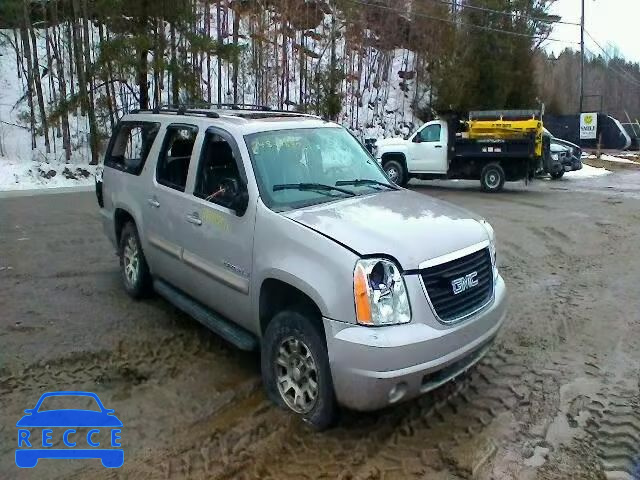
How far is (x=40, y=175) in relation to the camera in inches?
581

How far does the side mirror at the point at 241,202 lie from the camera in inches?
149

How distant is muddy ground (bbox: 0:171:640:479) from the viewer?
3123 millimetres

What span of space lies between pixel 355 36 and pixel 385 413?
2587 centimetres

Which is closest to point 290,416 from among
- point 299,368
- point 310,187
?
point 299,368

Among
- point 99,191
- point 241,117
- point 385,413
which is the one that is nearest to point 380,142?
point 99,191

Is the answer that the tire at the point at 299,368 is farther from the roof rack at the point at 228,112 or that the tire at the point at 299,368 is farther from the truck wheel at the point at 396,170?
the truck wheel at the point at 396,170

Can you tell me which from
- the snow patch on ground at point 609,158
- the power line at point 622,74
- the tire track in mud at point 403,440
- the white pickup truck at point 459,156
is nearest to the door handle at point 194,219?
the tire track in mud at point 403,440

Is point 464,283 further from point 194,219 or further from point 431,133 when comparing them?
point 431,133

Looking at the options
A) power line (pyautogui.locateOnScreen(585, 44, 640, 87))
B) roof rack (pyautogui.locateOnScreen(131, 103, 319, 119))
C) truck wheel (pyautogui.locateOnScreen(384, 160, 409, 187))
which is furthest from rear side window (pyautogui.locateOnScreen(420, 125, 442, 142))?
power line (pyautogui.locateOnScreen(585, 44, 640, 87))

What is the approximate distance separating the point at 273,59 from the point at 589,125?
18.5 metres

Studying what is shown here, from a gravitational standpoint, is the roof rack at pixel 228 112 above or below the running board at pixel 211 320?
above

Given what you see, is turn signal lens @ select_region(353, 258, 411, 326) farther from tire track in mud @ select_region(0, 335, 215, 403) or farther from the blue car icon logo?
tire track in mud @ select_region(0, 335, 215, 403)

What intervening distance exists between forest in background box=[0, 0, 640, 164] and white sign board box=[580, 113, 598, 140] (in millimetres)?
3322

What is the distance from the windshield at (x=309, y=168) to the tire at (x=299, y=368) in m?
0.80
